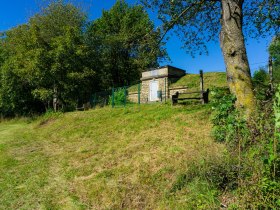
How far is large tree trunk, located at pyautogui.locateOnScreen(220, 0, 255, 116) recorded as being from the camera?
18.7 ft

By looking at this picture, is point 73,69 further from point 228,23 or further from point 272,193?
point 272,193

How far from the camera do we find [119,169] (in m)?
5.60

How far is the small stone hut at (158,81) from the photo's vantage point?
21.3 metres

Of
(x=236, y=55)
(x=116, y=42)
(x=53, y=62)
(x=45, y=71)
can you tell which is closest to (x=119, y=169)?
(x=236, y=55)

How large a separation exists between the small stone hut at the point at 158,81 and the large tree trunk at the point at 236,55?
47.1 feet

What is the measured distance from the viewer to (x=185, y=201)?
372 cm

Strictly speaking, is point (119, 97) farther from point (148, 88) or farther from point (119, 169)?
point (119, 169)

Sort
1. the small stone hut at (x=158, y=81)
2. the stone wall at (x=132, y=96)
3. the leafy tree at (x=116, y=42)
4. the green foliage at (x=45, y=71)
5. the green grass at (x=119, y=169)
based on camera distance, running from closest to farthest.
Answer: the green grass at (x=119, y=169), the green foliage at (x=45, y=71), the small stone hut at (x=158, y=81), the stone wall at (x=132, y=96), the leafy tree at (x=116, y=42)

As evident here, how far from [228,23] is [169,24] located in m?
3.01

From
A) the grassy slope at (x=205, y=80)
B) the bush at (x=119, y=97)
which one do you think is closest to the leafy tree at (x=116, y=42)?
the grassy slope at (x=205, y=80)

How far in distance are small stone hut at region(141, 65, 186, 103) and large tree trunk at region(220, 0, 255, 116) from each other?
14.4 meters

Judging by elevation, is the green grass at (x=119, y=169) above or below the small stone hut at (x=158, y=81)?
below

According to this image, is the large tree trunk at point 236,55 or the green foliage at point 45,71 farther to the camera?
the green foliage at point 45,71

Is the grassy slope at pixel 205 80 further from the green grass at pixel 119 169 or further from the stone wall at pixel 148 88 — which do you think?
Result: the green grass at pixel 119 169
